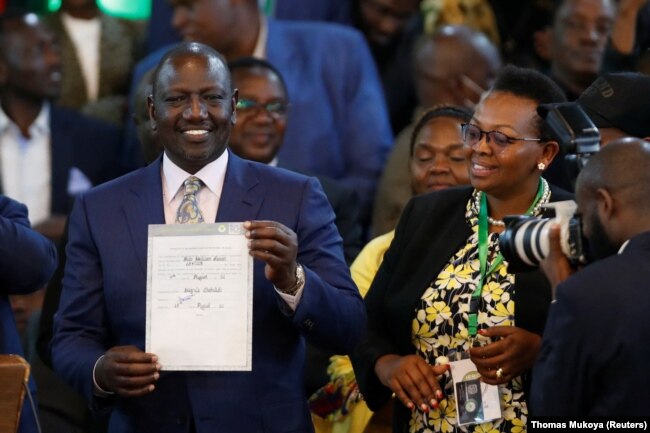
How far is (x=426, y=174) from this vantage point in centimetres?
601

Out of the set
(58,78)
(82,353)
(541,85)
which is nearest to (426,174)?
(541,85)

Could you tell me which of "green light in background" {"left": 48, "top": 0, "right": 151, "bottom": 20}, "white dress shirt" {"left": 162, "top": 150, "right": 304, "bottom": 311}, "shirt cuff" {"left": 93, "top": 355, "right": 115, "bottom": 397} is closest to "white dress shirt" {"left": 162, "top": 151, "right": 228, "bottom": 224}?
"white dress shirt" {"left": 162, "top": 150, "right": 304, "bottom": 311}

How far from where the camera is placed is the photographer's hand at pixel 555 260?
3998mm

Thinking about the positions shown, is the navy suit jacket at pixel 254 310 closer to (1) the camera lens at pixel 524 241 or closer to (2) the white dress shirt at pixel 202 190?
(2) the white dress shirt at pixel 202 190

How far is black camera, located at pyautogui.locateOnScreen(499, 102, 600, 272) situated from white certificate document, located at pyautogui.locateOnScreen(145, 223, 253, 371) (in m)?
0.85

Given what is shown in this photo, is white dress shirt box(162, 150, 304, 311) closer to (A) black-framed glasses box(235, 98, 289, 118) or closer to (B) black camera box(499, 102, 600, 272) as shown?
(B) black camera box(499, 102, 600, 272)

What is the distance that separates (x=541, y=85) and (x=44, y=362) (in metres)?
2.47

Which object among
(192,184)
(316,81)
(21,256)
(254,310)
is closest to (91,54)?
(316,81)

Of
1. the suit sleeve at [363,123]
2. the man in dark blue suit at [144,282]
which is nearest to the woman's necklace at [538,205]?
the man in dark blue suit at [144,282]

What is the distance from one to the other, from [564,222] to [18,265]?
1.95 meters

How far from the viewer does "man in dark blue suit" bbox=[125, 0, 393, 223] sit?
738 centimetres

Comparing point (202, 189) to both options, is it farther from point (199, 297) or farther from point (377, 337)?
point (377, 337)

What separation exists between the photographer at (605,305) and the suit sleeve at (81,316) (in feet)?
4.94

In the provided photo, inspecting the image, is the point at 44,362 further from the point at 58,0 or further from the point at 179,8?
the point at 58,0
